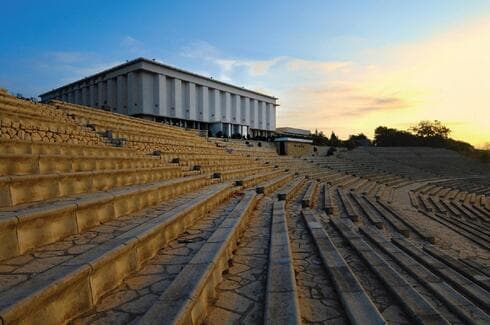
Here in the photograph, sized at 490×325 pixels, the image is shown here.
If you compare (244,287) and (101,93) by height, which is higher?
(101,93)

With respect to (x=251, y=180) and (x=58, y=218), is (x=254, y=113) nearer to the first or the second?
(x=251, y=180)

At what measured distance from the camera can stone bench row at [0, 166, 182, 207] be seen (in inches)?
114

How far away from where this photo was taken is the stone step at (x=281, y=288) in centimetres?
217

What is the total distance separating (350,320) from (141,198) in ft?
10.5

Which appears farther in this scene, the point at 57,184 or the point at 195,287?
the point at 57,184

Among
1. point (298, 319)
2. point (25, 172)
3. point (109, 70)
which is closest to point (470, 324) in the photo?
point (298, 319)

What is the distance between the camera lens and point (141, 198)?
14.5 feet

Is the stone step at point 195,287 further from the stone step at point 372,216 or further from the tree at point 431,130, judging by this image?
the tree at point 431,130

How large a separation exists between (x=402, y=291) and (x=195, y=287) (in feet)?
6.39

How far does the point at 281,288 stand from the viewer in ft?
8.65

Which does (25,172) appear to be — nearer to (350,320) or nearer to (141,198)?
(141,198)

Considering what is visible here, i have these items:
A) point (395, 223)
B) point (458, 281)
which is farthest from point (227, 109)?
point (458, 281)

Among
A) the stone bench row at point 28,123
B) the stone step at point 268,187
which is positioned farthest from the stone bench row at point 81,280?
the stone step at point 268,187

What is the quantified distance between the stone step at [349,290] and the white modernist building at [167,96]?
105ft
